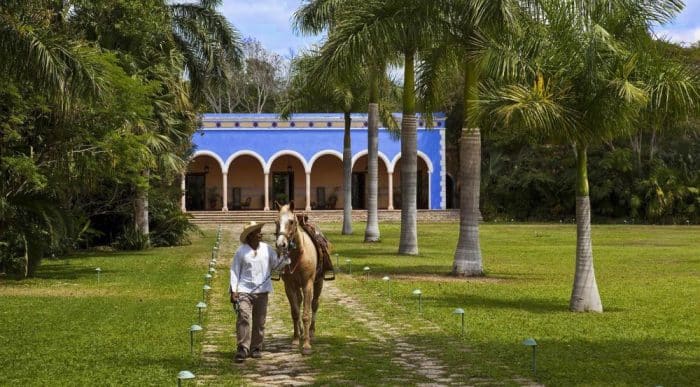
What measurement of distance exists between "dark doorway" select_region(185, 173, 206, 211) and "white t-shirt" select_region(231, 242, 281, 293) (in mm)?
44043

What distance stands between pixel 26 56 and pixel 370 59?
7568mm

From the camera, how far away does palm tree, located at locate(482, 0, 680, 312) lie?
12.8 metres

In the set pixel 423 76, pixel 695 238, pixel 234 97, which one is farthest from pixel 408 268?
pixel 234 97

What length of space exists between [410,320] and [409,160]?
39.5 feet

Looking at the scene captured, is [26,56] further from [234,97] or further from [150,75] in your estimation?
[234,97]

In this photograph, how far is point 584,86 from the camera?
13.1 meters

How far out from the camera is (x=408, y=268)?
20906mm

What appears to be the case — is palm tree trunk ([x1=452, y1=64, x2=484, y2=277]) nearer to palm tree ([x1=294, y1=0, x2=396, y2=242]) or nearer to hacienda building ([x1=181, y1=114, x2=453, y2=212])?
palm tree ([x1=294, y1=0, x2=396, y2=242])

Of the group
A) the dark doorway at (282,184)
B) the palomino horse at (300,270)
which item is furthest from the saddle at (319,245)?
the dark doorway at (282,184)

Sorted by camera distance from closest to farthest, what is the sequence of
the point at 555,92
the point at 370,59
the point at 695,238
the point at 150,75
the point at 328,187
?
the point at 555,92
the point at 370,59
the point at 150,75
the point at 695,238
the point at 328,187

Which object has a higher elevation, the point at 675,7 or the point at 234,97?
the point at 234,97

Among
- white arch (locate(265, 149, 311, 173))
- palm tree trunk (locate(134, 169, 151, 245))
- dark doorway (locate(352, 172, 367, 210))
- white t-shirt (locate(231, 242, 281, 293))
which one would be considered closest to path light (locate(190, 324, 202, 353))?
white t-shirt (locate(231, 242, 281, 293))

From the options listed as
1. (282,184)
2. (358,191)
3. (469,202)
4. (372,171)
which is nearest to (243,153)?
(282,184)

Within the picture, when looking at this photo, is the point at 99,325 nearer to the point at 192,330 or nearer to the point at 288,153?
the point at 192,330
